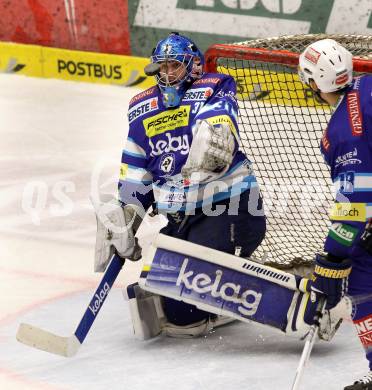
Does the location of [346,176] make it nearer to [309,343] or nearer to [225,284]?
[309,343]

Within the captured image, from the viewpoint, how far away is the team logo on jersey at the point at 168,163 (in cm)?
394

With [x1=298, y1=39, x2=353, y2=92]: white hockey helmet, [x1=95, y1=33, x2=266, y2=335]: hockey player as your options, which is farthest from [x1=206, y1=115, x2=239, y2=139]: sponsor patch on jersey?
[x1=298, y1=39, x2=353, y2=92]: white hockey helmet

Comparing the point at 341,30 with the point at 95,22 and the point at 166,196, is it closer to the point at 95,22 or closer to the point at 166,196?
the point at 95,22

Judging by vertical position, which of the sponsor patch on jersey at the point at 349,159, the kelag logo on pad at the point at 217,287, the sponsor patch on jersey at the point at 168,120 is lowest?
the kelag logo on pad at the point at 217,287

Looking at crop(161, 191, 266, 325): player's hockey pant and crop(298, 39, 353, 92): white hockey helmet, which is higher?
crop(298, 39, 353, 92): white hockey helmet

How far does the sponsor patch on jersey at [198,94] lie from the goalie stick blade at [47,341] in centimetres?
94

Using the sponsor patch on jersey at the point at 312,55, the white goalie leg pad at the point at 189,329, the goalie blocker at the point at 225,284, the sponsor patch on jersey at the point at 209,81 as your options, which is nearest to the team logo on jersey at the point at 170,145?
the sponsor patch on jersey at the point at 209,81

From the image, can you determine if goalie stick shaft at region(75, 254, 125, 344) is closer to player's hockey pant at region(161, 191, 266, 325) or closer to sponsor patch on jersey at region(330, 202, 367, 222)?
player's hockey pant at region(161, 191, 266, 325)

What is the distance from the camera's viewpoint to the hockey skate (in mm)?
3326

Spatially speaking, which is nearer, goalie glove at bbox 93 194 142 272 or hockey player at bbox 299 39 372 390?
hockey player at bbox 299 39 372 390

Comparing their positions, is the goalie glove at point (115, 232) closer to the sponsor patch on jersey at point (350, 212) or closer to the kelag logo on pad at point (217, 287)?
the kelag logo on pad at point (217, 287)

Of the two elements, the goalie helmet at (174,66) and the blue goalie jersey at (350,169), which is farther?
the goalie helmet at (174,66)

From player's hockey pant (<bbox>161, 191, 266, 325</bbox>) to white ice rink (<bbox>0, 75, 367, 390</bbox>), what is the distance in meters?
0.10

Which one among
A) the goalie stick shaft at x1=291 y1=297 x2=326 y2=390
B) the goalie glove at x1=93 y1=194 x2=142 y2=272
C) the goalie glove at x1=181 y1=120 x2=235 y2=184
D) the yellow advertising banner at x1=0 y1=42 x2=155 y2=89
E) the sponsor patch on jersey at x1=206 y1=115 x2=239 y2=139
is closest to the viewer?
the goalie stick shaft at x1=291 y1=297 x2=326 y2=390
